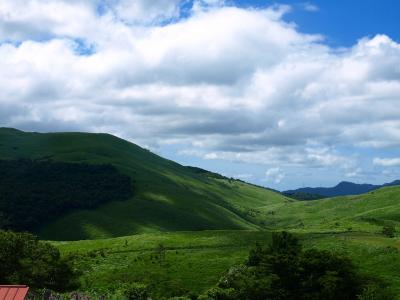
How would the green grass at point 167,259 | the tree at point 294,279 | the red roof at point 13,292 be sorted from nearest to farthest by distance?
the red roof at point 13,292, the tree at point 294,279, the green grass at point 167,259

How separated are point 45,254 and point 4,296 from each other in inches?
2156

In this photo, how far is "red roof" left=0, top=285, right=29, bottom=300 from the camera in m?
33.4

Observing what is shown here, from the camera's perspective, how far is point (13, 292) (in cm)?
3384

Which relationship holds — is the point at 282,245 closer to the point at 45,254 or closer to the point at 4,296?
the point at 45,254

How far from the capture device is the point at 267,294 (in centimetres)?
8350

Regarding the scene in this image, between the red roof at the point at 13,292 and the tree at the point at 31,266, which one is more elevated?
the red roof at the point at 13,292

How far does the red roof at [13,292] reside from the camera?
1316 inches

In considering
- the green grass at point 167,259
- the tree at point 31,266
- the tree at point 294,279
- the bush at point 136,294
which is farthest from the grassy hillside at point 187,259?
the tree at point 294,279

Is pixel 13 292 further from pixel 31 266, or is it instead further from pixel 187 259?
pixel 187 259

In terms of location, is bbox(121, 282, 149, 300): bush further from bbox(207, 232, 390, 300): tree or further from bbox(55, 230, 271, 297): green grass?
bbox(207, 232, 390, 300): tree

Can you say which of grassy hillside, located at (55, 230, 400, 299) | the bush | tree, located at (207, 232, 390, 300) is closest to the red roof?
the bush

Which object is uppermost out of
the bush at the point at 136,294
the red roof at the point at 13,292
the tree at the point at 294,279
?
the red roof at the point at 13,292

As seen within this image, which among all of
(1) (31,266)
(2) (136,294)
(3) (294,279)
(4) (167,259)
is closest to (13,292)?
(2) (136,294)

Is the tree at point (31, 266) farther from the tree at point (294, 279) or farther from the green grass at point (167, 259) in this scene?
the tree at point (294, 279)
